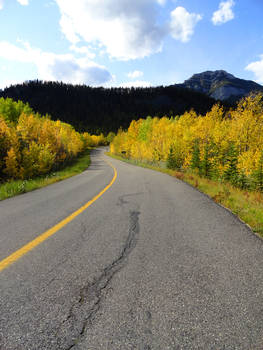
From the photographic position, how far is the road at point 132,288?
1.52 meters

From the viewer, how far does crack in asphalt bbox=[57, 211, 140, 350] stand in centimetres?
150

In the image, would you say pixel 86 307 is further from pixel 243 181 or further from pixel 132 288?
pixel 243 181

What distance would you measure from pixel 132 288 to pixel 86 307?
56 cm

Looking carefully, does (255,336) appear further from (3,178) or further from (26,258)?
(3,178)

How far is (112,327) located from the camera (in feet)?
5.26

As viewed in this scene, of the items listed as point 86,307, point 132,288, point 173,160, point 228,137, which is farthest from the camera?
point 173,160

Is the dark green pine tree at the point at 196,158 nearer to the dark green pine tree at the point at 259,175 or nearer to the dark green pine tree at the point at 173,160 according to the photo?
the dark green pine tree at the point at 173,160

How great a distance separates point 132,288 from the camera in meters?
2.14

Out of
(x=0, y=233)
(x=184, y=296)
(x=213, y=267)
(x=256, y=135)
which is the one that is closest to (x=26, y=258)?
(x=0, y=233)

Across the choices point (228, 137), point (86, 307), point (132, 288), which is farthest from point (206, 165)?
point (86, 307)

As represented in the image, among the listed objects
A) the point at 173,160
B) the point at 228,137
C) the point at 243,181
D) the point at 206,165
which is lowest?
the point at 243,181

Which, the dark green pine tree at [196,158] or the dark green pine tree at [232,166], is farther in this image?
the dark green pine tree at [196,158]

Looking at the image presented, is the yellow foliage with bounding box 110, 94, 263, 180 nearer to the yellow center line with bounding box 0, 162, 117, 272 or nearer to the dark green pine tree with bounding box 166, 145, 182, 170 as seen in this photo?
the dark green pine tree with bounding box 166, 145, 182, 170

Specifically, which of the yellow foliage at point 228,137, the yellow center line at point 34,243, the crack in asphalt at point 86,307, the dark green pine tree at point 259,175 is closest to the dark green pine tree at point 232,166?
the yellow foliage at point 228,137
